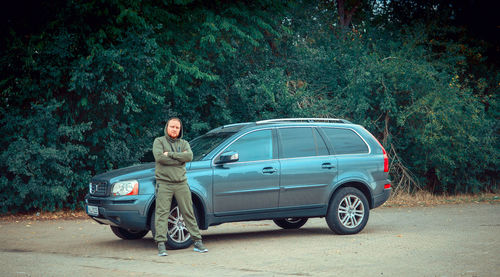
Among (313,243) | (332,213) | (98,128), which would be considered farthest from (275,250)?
(98,128)

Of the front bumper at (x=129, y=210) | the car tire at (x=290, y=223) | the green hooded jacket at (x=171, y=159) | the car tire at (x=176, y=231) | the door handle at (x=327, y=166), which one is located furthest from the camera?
the car tire at (x=290, y=223)

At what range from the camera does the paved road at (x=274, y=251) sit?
7668 millimetres

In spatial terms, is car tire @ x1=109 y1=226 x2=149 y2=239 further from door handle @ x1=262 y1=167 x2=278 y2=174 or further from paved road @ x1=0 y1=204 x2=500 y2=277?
door handle @ x1=262 y1=167 x2=278 y2=174

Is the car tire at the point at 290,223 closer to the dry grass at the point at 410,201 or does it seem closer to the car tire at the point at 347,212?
the car tire at the point at 347,212

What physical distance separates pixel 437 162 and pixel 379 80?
312 centimetres

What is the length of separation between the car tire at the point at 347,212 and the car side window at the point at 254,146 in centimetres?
144

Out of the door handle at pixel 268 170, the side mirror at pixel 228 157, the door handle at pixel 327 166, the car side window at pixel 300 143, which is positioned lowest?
the door handle at pixel 268 170

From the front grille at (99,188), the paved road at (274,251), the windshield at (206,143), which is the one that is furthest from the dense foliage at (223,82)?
the front grille at (99,188)

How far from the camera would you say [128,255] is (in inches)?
362

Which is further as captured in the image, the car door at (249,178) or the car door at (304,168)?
the car door at (304,168)

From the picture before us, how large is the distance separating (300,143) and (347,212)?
1437 mm

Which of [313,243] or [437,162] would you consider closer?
[313,243]

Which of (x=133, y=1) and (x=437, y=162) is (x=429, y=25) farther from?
(x=133, y=1)

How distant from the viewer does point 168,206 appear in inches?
359
